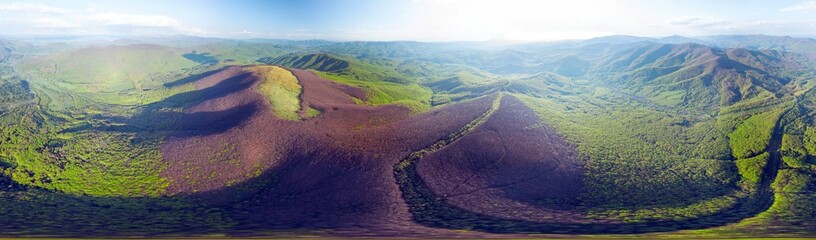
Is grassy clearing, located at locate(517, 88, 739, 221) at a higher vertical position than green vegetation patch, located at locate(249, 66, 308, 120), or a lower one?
lower

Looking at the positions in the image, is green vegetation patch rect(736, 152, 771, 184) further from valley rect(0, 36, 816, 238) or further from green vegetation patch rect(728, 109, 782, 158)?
green vegetation patch rect(728, 109, 782, 158)

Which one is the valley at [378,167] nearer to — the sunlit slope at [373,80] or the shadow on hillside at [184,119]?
the shadow on hillside at [184,119]

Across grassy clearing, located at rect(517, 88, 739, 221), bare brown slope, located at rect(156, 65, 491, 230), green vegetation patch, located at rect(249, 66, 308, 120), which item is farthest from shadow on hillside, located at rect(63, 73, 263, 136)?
grassy clearing, located at rect(517, 88, 739, 221)

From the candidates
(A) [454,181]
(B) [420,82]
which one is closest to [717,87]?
(B) [420,82]

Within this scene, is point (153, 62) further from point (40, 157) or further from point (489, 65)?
point (489, 65)

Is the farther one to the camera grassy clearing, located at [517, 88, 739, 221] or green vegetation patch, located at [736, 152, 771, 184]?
green vegetation patch, located at [736, 152, 771, 184]

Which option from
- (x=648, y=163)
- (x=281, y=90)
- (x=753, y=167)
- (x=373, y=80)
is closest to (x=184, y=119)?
(x=281, y=90)
